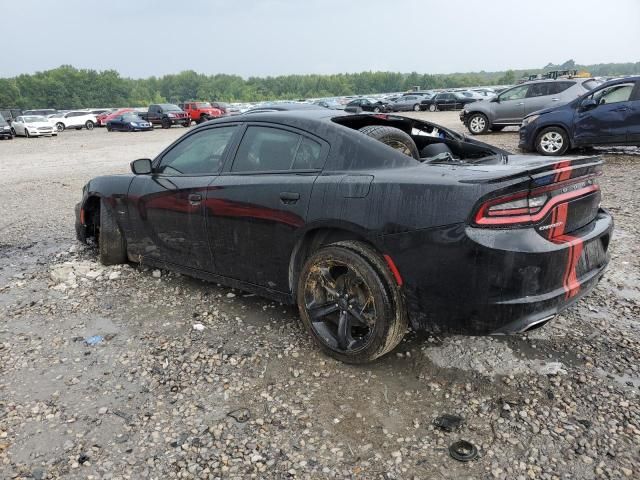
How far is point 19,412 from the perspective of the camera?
2.76 metres

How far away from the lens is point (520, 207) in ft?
8.17

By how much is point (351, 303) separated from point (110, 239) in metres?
2.92

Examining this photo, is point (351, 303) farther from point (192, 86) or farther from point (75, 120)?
point (192, 86)

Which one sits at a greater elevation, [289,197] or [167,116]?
[289,197]

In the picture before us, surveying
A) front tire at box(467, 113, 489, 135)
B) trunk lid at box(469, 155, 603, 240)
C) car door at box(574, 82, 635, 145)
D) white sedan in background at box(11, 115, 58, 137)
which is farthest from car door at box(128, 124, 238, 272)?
white sedan in background at box(11, 115, 58, 137)

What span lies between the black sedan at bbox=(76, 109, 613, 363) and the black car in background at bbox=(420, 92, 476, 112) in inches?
1269

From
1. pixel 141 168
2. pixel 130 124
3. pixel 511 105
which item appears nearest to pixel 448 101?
pixel 511 105

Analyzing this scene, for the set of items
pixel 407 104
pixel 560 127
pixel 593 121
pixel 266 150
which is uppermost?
pixel 266 150

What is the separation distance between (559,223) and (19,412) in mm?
3148

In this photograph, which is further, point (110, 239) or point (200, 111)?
point (200, 111)

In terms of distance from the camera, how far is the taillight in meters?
2.44

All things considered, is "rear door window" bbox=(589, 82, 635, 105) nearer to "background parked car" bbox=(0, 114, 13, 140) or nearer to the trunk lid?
the trunk lid

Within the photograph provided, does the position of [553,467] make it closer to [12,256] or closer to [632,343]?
[632,343]

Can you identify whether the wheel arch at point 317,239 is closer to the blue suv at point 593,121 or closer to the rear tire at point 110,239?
the rear tire at point 110,239
